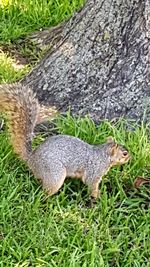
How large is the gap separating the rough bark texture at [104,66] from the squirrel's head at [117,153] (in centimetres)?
51

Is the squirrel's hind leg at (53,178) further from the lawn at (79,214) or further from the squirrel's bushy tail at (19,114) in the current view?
the squirrel's bushy tail at (19,114)

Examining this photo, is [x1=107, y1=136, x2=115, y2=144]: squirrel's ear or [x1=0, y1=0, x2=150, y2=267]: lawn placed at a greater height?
[x1=107, y1=136, x2=115, y2=144]: squirrel's ear

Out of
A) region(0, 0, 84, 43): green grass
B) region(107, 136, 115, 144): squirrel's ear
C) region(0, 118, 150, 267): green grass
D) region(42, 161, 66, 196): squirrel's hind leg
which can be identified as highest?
region(0, 0, 84, 43): green grass

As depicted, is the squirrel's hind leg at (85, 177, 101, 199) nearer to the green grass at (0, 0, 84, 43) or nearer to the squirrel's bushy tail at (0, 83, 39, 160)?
the squirrel's bushy tail at (0, 83, 39, 160)

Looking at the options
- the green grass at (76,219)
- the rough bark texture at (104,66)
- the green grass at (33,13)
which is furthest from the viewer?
the green grass at (33,13)

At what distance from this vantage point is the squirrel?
11.6ft

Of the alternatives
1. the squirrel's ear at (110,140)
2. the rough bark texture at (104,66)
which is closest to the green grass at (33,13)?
the rough bark texture at (104,66)

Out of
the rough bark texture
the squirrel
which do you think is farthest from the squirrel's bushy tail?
the rough bark texture

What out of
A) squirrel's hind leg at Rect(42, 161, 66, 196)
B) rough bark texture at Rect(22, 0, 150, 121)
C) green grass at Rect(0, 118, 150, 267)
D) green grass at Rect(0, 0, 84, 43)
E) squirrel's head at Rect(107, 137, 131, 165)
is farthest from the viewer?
green grass at Rect(0, 0, 84, 43)

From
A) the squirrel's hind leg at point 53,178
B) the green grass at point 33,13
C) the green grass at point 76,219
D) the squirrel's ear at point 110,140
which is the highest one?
the green grass at point 33,13

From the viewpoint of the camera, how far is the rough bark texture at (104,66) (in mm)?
4113

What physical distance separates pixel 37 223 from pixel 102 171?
48 centimetres

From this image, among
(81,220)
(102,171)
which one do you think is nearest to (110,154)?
(102,171)

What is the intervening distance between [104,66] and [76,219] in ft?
3.61
